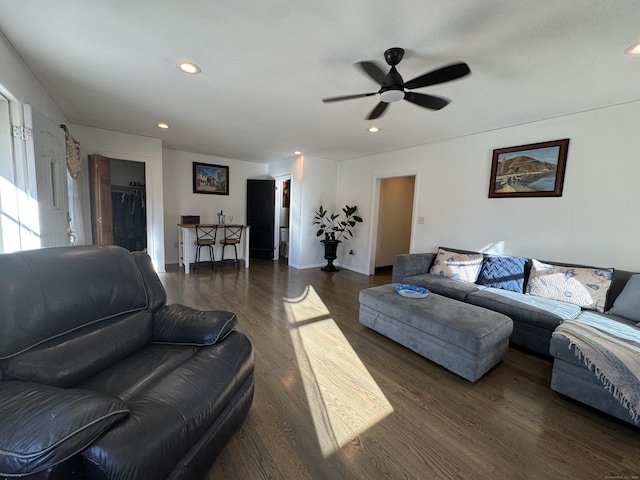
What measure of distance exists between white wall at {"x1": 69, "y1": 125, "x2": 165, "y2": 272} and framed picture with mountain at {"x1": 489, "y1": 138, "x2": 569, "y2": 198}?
5250 mm

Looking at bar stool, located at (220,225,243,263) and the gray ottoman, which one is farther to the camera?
bar stool, located at (220,225,243,263)

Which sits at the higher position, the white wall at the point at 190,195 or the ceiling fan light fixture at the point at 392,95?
the ceiling fan light fixture at the point at 392,95

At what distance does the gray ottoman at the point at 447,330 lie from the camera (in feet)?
6.46

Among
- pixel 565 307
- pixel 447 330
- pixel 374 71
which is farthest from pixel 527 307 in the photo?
pixel 374 71

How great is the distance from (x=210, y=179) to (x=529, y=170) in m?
5.64

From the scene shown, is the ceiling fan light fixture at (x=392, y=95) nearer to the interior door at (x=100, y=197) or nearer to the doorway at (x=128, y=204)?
the interior door at (x=100, y=197)

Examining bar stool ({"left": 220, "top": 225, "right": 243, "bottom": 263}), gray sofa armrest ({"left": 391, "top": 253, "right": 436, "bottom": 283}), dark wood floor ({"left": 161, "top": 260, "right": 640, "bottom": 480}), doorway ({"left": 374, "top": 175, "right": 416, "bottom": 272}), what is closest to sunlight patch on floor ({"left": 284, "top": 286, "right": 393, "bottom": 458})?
dark wood floor ({"left": 161, "top": 260, "right": 640, "bottom": 480})

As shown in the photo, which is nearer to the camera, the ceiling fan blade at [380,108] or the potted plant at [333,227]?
the ceiling fan blade at [380,108]

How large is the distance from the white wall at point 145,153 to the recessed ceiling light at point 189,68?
2949 mm

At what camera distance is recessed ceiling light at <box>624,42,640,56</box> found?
67.4 inches

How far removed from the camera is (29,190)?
7.13ft

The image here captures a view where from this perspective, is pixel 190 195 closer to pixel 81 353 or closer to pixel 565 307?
pixel 81 353

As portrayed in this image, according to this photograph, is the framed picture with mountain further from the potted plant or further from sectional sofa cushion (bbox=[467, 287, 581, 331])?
the potted plant

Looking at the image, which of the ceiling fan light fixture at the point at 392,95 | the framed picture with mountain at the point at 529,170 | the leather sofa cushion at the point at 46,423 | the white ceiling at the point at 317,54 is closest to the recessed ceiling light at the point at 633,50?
the white ceiling at the point at 317,54
